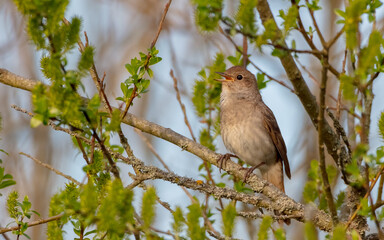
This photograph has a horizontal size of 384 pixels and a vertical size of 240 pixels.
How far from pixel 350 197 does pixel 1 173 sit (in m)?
2.64

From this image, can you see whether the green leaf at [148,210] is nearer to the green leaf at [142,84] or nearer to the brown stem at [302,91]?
the green leaf at [142,84]

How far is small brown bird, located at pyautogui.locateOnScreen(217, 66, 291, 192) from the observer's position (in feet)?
19.8

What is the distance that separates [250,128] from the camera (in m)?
6.16

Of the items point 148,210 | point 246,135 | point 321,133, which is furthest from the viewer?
point 246,135

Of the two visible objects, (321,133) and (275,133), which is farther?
(275,133)

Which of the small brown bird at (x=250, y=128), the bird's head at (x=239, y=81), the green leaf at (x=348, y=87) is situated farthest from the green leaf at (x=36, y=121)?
the bird's head at (x=239, y=81)

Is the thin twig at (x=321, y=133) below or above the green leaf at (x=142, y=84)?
below

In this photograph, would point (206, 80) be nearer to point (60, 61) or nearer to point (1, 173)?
point (1, 173)

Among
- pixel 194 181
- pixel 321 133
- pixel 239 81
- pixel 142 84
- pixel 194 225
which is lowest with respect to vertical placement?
pixel 194 225

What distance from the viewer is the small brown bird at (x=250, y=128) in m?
6.05

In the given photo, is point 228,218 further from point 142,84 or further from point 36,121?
point 142,84

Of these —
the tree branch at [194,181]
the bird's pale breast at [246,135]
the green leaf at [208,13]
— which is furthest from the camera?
the bird's pale breast at [246,135]

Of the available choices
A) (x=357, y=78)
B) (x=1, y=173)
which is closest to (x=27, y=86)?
(x=1, y=173)

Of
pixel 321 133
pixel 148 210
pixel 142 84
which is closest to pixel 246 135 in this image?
pixel 142 84
